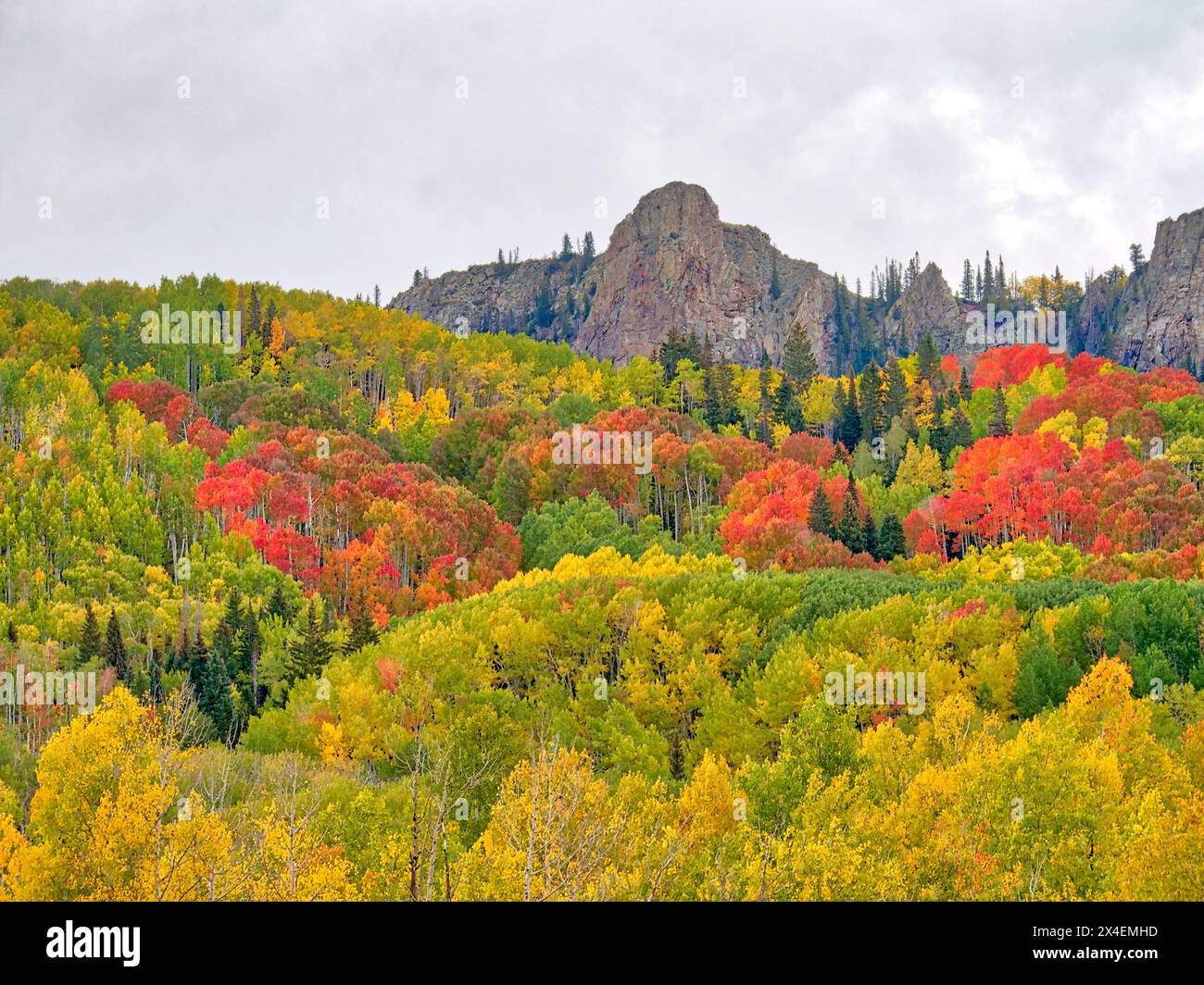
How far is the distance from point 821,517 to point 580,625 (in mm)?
39560

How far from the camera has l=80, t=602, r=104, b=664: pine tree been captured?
93.2m

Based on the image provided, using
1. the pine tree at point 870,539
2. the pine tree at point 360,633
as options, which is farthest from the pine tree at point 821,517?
the pine tree at point 360,633

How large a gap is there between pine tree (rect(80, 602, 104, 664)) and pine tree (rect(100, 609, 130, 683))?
1.70ft

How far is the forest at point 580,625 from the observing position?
43562 mm

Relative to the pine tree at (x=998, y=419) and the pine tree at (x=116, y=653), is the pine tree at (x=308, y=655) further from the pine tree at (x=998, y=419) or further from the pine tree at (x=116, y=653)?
the pine tree at (x=998, y=419)

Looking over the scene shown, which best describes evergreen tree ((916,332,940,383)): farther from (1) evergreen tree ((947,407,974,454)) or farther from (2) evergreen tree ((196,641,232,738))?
(2) evergreen tree ((196,641,232,738))

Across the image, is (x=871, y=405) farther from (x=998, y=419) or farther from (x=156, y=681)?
(x=156, y=681)

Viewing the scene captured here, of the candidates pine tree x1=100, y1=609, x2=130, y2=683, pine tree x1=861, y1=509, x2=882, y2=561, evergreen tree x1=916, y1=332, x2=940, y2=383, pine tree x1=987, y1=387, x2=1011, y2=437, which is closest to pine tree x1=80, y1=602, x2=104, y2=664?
pine tree x1=100, y1=609, x2=130, y2=683

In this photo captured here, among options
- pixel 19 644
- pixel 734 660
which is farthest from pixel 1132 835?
pixel 19 644

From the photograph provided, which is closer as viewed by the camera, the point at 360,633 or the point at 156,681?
the point at 156,681

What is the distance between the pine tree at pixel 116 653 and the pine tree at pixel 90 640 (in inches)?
20.4

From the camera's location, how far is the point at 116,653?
93.2 metres

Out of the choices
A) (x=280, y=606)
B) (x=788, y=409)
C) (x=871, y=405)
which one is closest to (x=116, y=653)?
(x=280, y=606)
